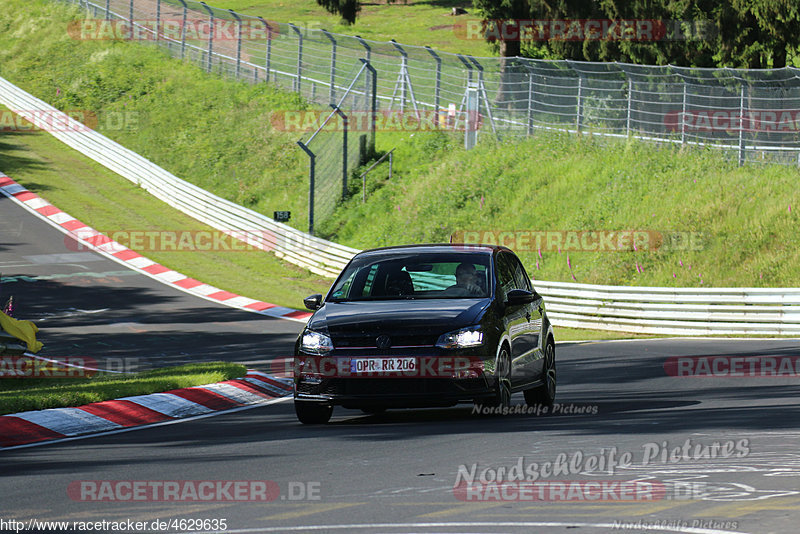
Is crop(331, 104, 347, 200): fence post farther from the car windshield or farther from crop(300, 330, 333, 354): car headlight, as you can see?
crop(300, 330, 333, 354): car headlight

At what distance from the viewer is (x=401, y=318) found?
1003cm

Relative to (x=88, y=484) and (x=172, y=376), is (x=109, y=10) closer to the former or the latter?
(x=172, y=376)

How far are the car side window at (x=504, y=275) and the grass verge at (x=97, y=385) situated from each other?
3.68m

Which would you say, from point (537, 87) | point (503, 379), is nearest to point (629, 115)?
point (537, 87)

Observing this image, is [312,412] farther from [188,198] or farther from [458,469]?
[188,198]

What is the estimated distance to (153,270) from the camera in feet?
101

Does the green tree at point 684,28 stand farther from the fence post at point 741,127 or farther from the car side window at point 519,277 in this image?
the car side window at point 519,277

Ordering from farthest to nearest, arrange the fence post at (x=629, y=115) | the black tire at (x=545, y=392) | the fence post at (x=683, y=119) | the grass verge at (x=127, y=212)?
the grass verge at (x=127, y=212) < the fence post at (x=629, y=115) < the fence post at (x=683, y=119) < the black tire at (x=545, y=392)

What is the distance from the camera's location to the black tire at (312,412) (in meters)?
10.4

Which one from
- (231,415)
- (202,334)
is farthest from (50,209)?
(231,415)

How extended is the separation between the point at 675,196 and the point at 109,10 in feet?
112

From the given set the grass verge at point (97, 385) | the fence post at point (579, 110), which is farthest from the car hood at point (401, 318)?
the fence post at point (579, 110)

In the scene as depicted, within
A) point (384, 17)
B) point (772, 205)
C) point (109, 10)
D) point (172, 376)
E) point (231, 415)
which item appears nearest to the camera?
point (231, 415)

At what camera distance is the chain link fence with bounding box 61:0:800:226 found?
27.3 metres
